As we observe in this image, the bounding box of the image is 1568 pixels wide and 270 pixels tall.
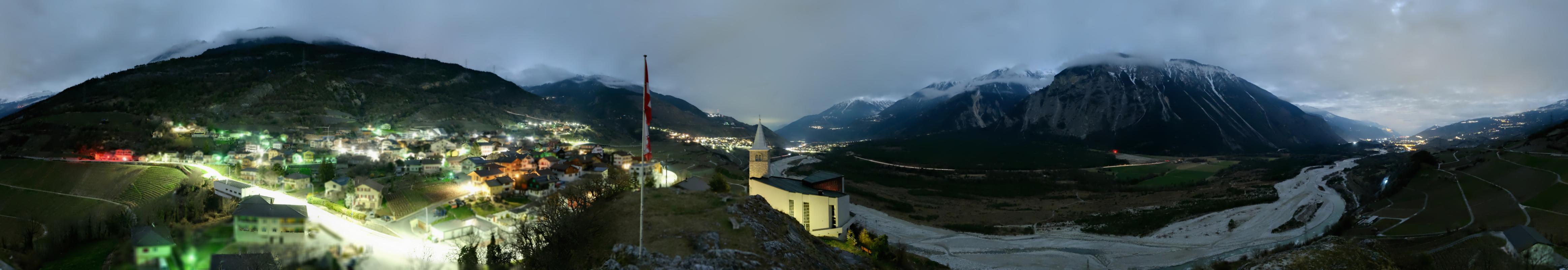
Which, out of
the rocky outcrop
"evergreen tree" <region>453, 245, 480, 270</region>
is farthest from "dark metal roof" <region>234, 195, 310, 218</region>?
the rocky outcrop

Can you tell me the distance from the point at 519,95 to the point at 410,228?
107486 mm

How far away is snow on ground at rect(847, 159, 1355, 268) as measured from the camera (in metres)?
21.5

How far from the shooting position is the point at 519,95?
122 m

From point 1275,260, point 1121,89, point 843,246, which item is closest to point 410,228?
point 843,246

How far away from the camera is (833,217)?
2283cm

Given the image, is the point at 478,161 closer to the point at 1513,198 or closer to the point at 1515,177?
the point at 1513,198

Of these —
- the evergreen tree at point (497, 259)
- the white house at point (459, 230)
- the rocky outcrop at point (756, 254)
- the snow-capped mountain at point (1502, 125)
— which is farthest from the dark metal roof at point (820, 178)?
the snow-capped mountain at point (1502, 125)

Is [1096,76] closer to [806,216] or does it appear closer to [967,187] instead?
[967,187]

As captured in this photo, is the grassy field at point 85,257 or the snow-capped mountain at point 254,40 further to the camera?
the snow-capped mountain at point 254,40

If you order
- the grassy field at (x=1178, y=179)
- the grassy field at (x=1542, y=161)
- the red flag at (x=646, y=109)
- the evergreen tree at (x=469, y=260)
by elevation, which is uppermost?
the red flag at (x=646, y=109)

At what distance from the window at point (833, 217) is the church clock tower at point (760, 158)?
206 inches

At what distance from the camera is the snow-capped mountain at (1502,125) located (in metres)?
83.3

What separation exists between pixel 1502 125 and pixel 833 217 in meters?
172

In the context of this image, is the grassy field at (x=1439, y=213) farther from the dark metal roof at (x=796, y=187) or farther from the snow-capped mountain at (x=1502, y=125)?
the snow-capped mountain at (x=1502, y=125)
